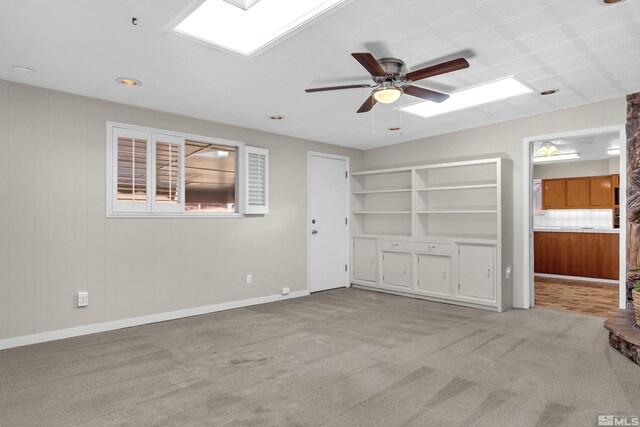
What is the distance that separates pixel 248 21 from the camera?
256 cm

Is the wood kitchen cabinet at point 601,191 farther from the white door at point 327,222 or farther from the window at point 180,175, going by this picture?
the window at point 180,175

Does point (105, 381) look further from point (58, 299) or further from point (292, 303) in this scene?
point (292, 303)

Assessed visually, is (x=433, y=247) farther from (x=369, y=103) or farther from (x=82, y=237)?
(x=82, y=237)

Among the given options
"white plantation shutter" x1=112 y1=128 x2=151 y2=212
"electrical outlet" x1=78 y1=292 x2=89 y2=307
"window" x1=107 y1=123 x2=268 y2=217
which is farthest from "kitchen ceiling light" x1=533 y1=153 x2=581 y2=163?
"electrical outlet" x1=78 y1=292 x2=89 y2=307

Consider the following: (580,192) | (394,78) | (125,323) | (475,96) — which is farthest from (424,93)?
(580,192)

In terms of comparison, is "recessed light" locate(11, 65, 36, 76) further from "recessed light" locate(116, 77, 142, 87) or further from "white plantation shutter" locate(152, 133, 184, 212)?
"white plantation shutter" locate(152, 133, 184, 212)

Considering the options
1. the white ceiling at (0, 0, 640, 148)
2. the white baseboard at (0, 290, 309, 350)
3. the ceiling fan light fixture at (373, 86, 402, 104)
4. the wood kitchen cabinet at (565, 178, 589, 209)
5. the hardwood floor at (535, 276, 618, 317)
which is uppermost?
the white ceiling at (0, 0, 640, 148)

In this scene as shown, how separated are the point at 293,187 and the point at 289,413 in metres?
3.77

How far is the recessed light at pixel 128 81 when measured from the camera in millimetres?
3351

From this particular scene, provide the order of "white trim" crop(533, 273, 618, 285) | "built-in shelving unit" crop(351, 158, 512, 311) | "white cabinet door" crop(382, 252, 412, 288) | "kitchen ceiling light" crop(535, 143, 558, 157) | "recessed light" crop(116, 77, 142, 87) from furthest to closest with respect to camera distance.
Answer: "white trim" crop(533, 273, 618, 285) → "kitchen ceiling light" crop(535, 143, 558, 157) → "white cabinet door" crop(382, 252, 412, 288) → "built-in shelving unit" crop(351, 158, 512, 311) → "recessed light" crop(116, 77, 142, 87)

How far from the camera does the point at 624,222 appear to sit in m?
4.01

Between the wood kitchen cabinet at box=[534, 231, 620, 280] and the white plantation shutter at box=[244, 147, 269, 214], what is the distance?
5709 mm

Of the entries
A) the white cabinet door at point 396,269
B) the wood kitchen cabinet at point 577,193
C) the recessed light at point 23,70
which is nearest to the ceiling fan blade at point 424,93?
the white cabinet door at point 396,269

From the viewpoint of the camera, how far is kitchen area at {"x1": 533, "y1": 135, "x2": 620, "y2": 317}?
6.25 m
